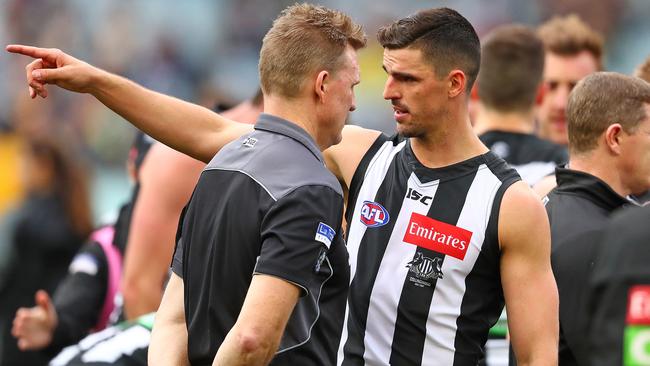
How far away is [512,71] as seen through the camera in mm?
6543

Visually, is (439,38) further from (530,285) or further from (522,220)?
(530,285)

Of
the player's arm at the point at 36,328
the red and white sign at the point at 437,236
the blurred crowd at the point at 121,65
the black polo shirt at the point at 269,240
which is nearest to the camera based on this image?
the black polo shirt at the point at 269,240

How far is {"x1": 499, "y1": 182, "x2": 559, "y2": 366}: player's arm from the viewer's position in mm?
3998

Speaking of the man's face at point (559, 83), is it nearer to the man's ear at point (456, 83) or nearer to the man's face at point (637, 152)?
the man's face at point (637, 152)

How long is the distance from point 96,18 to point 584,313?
7.75 m

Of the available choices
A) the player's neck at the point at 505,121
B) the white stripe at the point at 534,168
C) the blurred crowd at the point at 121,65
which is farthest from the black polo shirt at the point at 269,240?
the blurred crowd at the point at 121,65

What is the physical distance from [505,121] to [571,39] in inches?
53.4

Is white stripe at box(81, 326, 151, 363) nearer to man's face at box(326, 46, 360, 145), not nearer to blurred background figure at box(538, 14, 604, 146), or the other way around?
man's face at box(326, 46, 360, 145)

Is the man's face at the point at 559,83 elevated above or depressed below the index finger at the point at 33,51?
above

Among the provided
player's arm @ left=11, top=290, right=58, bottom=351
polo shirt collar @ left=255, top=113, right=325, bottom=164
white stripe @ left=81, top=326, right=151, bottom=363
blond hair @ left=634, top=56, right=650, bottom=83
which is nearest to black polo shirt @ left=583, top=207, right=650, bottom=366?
polo shirt collar @ left=255, top=113, right=325, bottom=164

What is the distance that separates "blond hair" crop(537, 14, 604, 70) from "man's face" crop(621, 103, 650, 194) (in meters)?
2.98

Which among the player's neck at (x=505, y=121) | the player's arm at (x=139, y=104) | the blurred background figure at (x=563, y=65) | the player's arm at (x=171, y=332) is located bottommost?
the player's arm at (x=171, y=332)

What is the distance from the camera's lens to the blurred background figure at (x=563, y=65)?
7.62 meters

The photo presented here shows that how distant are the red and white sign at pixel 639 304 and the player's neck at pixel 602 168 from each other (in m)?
2.17
